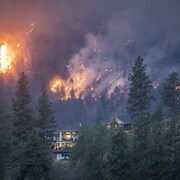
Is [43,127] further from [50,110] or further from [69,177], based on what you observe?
[69,177]

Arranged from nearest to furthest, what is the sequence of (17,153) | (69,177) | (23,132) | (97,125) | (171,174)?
(171,174) < (17,153) < (23,132) < (69,177) < (97,125)

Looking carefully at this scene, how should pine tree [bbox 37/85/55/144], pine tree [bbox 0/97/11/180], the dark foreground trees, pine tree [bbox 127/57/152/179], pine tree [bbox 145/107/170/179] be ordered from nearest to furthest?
pine tree [bbox 145/107/170/179]
the dark foreground trees
pine tree [bbox 0/97/11/180]
pine tree [bbox 127/57/152/179]
pine tree [bbox 37/85/55/144]

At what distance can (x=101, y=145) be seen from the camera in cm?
8544

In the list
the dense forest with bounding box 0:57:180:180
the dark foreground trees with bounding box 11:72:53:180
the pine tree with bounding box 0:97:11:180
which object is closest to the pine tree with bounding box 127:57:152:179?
the dense forest with bounding box 0:57:180:180

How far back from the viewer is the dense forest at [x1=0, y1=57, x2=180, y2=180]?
68125 mm

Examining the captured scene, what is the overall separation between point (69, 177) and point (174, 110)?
26.0 m

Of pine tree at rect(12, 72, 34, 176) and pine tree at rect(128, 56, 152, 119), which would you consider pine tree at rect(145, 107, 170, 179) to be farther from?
pine tree at rect(12, 72, 34, 176)

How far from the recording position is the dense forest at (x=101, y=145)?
224ft

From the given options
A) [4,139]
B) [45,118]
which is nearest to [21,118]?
[45,118]

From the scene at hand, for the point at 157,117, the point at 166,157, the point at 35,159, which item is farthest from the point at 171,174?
the point at 35,159

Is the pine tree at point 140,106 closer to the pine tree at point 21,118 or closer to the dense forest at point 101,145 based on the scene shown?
the dense forest at point 101,145

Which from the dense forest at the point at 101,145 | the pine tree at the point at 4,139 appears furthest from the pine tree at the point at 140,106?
the pine tree at the point at 4,139

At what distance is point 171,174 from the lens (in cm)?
6712

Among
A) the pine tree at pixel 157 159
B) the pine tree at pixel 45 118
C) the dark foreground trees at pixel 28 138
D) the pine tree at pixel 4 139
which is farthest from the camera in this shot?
the pine tree at pixel 45 118
